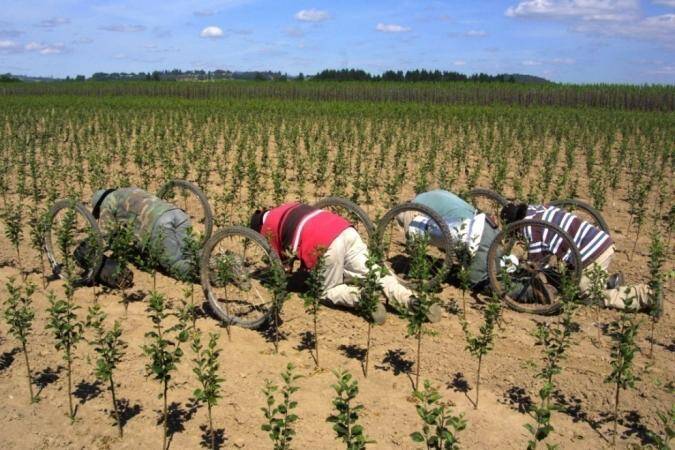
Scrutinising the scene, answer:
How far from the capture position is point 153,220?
6004 millimetres

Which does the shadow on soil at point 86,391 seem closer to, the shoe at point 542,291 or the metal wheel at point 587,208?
the shoe at point 542,291

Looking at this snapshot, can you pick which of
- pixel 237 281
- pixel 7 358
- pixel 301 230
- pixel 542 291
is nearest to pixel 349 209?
pixel 301 230

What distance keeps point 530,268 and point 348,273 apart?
187 cm

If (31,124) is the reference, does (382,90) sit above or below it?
above

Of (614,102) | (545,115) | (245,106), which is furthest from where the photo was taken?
(614,102)

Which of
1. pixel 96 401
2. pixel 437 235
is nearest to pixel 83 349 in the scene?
pixel 96 401

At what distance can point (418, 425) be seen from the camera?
3898 millimetres

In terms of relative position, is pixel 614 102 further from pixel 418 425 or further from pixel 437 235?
pixel 418 425

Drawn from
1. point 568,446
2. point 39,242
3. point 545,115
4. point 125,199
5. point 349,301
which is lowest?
point 568,446

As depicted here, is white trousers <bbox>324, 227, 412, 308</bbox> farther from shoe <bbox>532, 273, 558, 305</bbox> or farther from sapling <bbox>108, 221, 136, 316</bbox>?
sapling <bbox>108, 221, 136, 316</bbox>

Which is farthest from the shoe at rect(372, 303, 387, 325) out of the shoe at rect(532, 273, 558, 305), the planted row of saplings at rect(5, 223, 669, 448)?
the shoe at rect(532, 273, 558, 305)

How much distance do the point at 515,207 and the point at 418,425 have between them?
296cm

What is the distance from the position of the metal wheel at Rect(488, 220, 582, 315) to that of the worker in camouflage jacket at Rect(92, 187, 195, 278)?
3.15m

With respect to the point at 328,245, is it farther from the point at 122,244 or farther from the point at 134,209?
the point at 134,209
